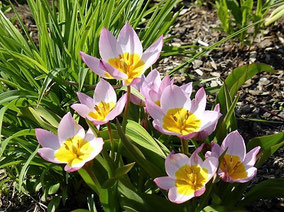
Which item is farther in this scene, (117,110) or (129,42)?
(129,42)

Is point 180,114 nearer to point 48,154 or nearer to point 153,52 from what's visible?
point 153,52

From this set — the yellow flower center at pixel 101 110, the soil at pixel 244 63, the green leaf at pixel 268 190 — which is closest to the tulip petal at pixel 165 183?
the yellow flower center at pixel 101 110

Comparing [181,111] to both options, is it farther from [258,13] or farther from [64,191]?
[258,13]

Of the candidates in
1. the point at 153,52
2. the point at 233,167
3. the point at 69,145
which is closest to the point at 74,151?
the point at 69,145

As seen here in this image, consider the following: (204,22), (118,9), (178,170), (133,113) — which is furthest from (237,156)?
(204,22)

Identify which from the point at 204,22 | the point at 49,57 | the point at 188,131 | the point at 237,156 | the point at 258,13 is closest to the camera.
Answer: the point at 188,131
